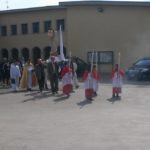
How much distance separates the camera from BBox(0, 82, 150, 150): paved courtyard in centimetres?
1053

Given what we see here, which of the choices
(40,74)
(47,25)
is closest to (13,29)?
(47,25)

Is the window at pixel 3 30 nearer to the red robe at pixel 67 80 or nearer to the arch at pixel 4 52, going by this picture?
the arch at pixel 4 52

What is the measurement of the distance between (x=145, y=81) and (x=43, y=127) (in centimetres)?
1901

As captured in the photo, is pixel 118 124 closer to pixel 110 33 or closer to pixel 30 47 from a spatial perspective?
pixel 110 33

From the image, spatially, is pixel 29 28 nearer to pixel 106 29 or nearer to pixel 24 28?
pixel 24 28

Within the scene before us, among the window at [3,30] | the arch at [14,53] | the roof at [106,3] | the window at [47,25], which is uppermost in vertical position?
the roof at [106,3]

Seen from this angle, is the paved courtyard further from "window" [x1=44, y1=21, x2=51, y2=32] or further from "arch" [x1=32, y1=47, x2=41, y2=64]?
"arch" [x1=32, y1=47, x2=41, y2=64]

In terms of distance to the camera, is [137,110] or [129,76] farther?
[129,76]

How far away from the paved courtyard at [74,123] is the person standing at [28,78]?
13.0 feet

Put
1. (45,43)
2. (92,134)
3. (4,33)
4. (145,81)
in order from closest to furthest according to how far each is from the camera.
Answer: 1. (92,134)
2. (145,81)
3. (45,43)
4. (4,33)

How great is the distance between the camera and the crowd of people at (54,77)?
20938mm

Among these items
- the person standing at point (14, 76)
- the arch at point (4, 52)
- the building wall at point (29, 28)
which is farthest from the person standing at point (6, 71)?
the arch at point (4, 52)

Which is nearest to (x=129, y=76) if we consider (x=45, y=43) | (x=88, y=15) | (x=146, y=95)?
(x=146, y=95)

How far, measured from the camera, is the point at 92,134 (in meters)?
11.7
